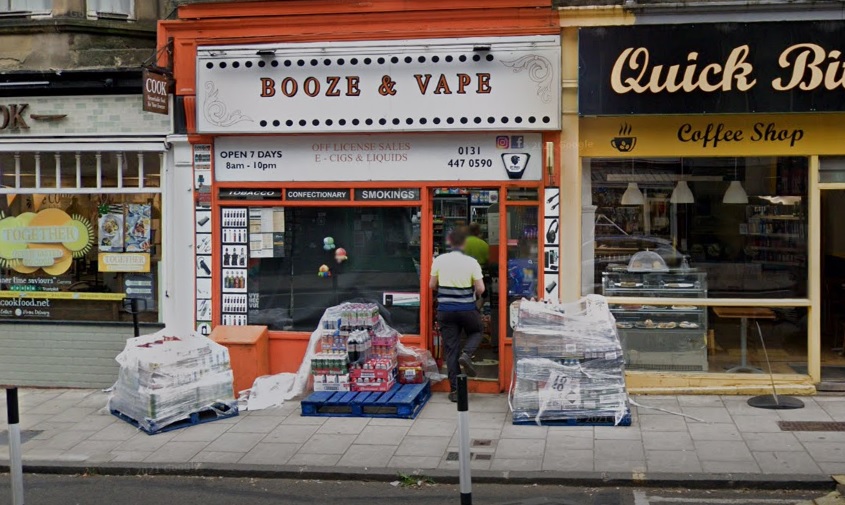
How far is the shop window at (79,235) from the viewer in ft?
37.6

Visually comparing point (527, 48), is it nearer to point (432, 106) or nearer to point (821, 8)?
point (432, 106)

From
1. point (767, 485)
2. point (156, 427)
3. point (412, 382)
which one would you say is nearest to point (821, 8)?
point (767, 485)

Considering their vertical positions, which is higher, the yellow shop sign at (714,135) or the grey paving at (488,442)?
the yellow shop sign at (714,135)

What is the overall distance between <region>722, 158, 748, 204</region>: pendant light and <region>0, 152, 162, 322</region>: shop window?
23.0 ft

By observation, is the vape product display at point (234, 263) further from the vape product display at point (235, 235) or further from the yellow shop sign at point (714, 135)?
the yellow shop sign at point (714, 135)

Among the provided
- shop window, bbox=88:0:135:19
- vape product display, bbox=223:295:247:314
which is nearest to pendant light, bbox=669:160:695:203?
vape product display, bbox=223:295:247:314

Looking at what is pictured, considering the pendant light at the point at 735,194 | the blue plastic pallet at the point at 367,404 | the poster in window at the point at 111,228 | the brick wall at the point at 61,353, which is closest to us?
the blue plastic pallet at the point at 367,404

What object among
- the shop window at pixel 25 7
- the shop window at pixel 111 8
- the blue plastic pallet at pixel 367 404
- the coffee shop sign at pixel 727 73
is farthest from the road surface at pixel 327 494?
the shop window at pixel 25 7

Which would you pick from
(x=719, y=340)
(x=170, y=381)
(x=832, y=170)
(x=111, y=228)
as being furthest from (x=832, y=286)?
(x=111, y=228)

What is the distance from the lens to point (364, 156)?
10828 mm

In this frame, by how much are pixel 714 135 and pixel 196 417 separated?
6.59m

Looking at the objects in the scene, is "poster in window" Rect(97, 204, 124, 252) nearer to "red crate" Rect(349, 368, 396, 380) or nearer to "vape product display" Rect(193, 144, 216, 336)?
"vape product display" Rect(193, 144, 216, 336)

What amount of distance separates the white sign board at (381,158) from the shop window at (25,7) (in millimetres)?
3114

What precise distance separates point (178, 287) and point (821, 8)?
826cm
